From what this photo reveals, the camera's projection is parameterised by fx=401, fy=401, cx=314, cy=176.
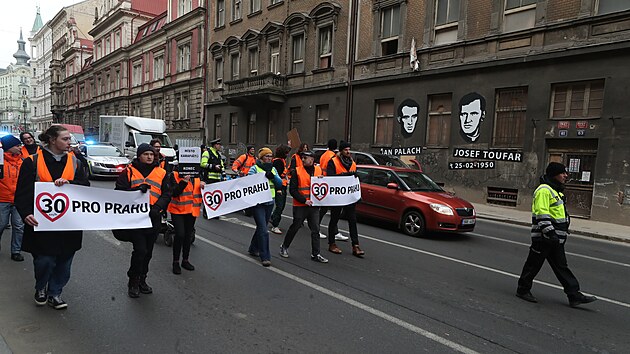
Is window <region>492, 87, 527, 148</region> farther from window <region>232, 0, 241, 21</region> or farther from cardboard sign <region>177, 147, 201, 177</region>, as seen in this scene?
window <region>232, 0, 241, 21</region>

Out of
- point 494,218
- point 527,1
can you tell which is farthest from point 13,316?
point 527,1

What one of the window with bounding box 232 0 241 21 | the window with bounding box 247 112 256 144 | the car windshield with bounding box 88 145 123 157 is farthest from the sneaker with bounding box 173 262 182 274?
the window with bounding box 232 0 241 21

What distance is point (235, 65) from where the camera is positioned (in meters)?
29.2

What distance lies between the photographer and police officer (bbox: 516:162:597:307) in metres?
4.96

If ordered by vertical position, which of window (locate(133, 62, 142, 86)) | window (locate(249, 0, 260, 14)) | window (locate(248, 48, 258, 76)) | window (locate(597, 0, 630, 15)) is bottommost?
window (locate(597, 0, 630, 15))

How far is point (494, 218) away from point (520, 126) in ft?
14.2

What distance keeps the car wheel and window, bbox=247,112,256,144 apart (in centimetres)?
1954

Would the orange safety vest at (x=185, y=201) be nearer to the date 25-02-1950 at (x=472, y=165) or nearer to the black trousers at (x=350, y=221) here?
the black trousers at (x=350, y=221)

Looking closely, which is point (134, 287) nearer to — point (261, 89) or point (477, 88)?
point (477, 88)

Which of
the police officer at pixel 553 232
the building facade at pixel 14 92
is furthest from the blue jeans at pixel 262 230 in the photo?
the building facade at pixel 14 92

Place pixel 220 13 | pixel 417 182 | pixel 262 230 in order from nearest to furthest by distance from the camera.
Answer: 1. pixel 262 230
2. pixel 417 182
3. pixel 220 13

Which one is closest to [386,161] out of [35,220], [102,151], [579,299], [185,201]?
[579,299]

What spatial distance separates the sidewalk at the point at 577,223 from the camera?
10508 millimetres

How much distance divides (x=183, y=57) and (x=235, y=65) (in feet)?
27.2
